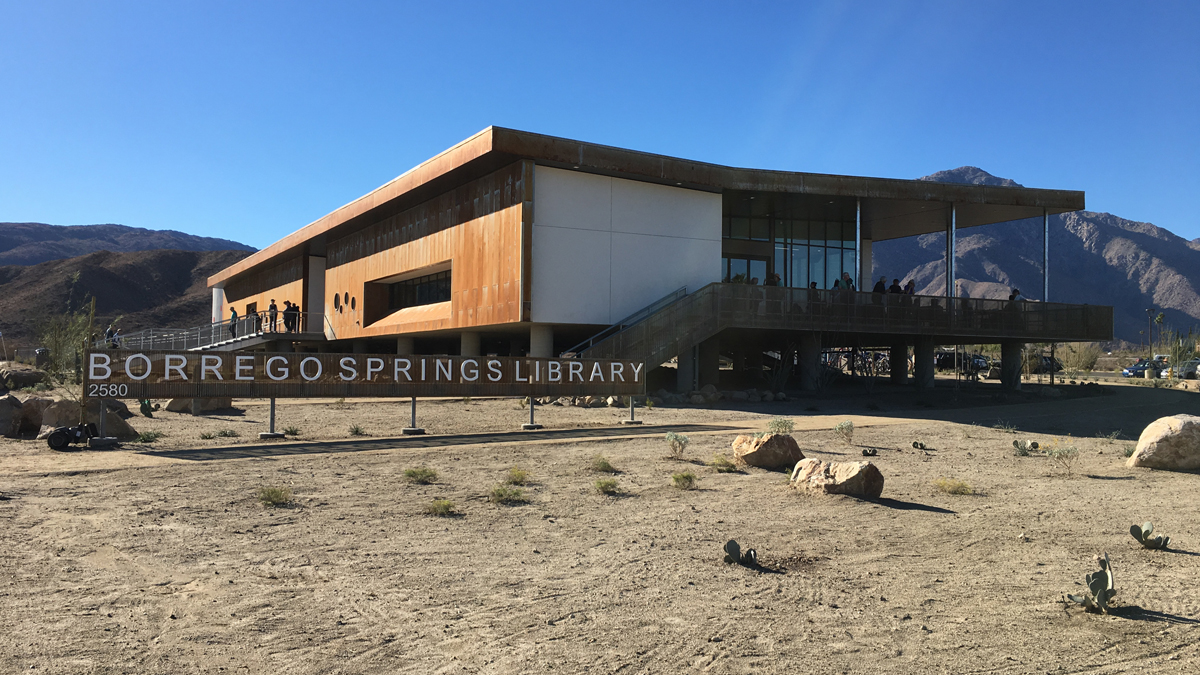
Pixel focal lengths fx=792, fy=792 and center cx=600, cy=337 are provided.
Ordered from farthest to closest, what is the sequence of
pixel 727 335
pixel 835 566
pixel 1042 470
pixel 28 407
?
1. pixel 727 335
2. pixel 28 407
3. pixel 1042 470
4. pixel 835 566

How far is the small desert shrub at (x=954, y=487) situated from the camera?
9.56 metres

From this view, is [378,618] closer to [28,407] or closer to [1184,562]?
[1184,562]

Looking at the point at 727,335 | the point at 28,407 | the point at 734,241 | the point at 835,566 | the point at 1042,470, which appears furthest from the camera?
the point at 734,241

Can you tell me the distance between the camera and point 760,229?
35125 millimetres

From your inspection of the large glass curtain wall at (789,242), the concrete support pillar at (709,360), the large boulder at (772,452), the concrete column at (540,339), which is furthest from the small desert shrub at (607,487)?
the large glass curtain wall at (789,242)

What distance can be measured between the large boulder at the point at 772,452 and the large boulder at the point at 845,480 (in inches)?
71.4

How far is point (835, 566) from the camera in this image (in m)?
6.37

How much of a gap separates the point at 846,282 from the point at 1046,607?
26676mm

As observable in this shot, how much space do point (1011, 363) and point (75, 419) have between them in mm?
32795

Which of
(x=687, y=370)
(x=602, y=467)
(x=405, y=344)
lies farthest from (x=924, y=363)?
(x=602, y=467)

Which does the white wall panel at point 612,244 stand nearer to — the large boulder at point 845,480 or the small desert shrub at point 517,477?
the small desert shrub at point 517,477

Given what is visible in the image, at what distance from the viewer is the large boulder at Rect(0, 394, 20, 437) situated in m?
14.8

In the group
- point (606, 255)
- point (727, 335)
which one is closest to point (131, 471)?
point (606, 255)

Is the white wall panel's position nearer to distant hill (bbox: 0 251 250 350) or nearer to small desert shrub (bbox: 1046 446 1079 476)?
small desert shrub (bbox: 1046 446 1079 476)
